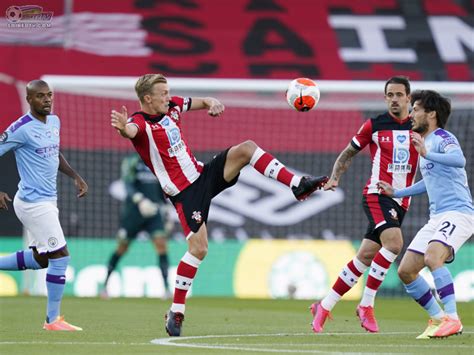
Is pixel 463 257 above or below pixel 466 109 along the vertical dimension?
below

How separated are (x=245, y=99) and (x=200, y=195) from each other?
1061cm

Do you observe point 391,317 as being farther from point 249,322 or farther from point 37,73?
point 37,73

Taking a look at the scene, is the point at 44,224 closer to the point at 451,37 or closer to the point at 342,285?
the point at 342,285

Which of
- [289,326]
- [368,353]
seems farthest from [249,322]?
[368,353]

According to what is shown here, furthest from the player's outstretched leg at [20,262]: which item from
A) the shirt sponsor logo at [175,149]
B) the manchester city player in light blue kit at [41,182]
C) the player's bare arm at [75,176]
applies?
the shirt sponsor logo at [175,149]

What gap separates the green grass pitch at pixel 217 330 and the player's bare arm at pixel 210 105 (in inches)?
74.2

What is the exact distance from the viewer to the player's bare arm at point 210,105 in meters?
9.44

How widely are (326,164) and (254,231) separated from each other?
1.73 meters

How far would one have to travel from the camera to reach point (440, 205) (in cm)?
890

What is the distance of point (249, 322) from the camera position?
36.5 ft

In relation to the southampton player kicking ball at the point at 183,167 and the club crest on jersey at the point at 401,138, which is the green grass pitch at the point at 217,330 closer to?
the southampton player kicking ball at the point at 183,167

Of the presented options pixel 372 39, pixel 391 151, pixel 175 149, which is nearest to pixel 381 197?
pixel 391 151

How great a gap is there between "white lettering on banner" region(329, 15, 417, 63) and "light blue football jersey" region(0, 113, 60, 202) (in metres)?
14.4

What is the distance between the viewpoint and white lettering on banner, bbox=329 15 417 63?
23.7 m
